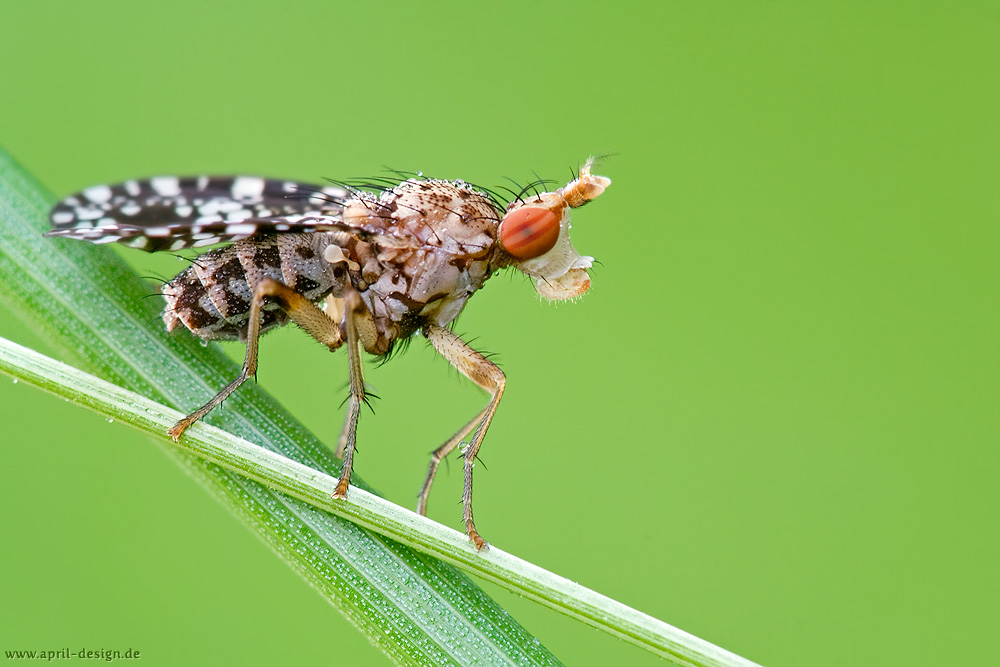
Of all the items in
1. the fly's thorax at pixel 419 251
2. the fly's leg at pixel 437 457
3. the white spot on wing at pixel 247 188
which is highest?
the white spot on wing at pixel 247 188

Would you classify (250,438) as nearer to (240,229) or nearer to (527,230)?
(240,229)

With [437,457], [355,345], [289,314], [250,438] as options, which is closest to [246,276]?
[289,314]

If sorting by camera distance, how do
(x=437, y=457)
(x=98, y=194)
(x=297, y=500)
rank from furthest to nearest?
(x=437, y=457), (x=98, y=194), (x=297, y=500)

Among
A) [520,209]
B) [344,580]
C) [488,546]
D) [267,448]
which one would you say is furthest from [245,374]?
[520,209]

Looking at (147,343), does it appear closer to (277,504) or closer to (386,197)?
(277,504)

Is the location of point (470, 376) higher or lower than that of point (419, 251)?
lower

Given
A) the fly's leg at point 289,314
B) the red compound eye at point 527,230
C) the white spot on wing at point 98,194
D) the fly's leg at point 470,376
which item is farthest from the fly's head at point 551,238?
the white spot on wing at point 98,194

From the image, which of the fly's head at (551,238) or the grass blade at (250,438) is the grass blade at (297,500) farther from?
the fly's head at (551,238)

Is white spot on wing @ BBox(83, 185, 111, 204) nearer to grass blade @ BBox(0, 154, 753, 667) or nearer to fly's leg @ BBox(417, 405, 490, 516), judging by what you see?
grass blade @ BBox(0, 154, 753, 667)
